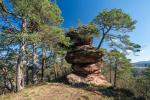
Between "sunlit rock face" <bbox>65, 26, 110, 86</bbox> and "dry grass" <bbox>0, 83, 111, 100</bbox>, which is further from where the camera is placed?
"sunlit rock face" <bbox>65, 26, 110, 86</bbox>

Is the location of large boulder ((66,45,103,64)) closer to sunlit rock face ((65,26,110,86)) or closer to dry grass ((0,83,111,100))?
sunlit rock face ((65,26,110,86))

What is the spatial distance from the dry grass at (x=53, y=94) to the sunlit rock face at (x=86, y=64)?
5963 mm

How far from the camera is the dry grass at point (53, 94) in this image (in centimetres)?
2206

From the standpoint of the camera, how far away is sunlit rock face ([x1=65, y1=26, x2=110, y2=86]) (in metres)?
31.5

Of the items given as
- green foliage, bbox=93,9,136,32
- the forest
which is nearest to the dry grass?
the forest

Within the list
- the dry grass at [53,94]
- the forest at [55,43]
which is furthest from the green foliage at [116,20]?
the dry grass at [53,94]

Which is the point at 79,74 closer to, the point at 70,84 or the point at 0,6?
the point at 70,84

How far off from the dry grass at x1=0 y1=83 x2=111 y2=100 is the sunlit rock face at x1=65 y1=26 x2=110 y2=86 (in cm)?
596

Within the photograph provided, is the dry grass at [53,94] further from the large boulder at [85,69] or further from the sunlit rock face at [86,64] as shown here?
the large boulder at [85,69]

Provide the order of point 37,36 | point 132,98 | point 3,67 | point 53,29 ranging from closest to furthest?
point 37,36 < point 53,29 < point 132,98 < point 3,67

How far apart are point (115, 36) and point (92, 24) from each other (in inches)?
137

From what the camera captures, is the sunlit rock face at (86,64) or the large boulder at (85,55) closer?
the sunlit rock face at (86,64)

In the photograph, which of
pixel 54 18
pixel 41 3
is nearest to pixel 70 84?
pixel 54 18

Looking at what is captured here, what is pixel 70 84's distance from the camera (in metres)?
29.5
